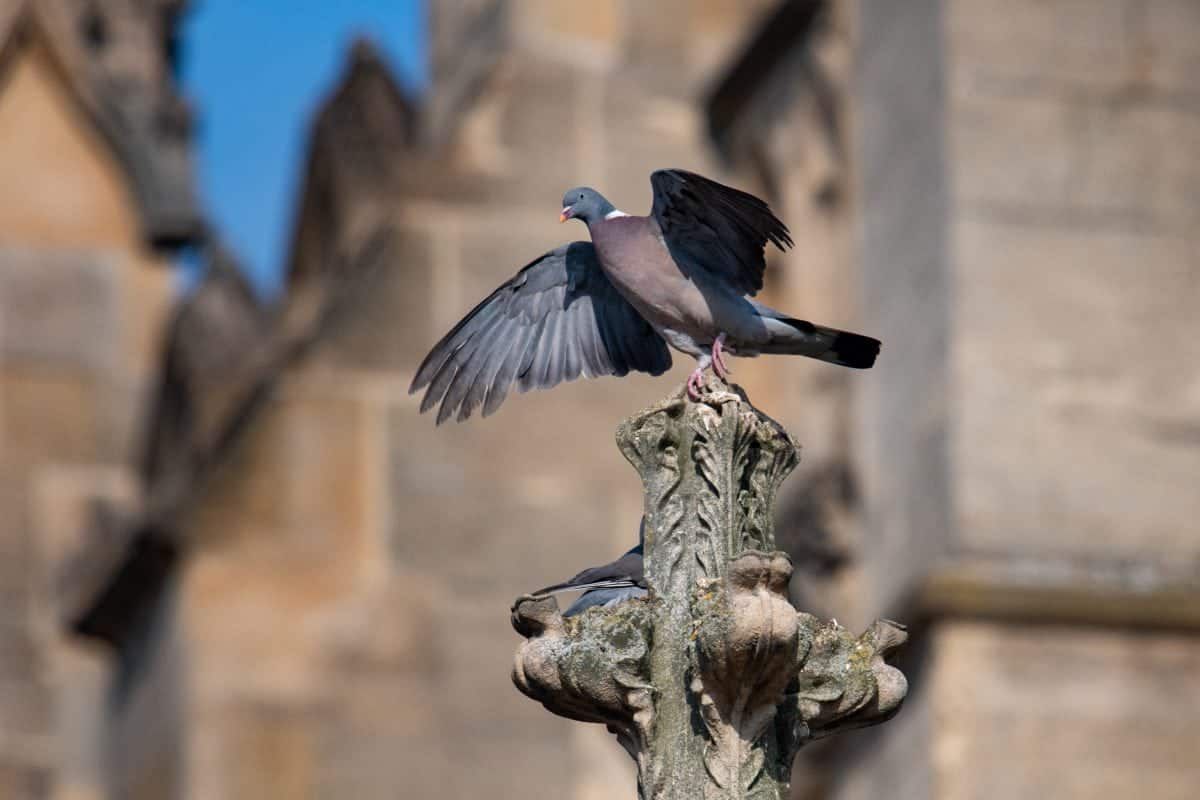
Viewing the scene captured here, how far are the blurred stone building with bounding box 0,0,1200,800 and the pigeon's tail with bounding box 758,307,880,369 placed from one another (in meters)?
5.32

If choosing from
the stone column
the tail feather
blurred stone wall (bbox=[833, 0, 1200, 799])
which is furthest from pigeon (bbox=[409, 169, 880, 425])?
blurred stone wall (bbox=[833, 0, 1200, 799])

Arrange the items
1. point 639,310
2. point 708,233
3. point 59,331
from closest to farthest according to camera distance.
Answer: point 708,233 → point 639,310 → point 59,331

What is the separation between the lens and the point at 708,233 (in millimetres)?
7043

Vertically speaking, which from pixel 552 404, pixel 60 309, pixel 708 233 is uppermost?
pixel 60 309

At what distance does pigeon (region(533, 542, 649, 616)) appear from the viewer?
6828 millimetres

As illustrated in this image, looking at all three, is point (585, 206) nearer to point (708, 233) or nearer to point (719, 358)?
point (708, 233)

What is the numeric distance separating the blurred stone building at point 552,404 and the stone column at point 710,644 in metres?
5.56

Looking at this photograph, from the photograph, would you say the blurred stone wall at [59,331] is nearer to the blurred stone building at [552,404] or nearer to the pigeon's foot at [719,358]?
the blurred stone building at [552,404]

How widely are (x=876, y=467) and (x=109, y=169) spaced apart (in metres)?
6.28

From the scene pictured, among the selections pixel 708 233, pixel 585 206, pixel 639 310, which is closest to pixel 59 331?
pixel 585 206

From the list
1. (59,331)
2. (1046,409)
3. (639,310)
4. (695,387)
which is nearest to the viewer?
(695,387)

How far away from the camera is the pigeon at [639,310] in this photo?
7.00 meters

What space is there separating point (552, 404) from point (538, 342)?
877cm

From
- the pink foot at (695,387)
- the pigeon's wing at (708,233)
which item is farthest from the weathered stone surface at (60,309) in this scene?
the pink foot at (695,387)
